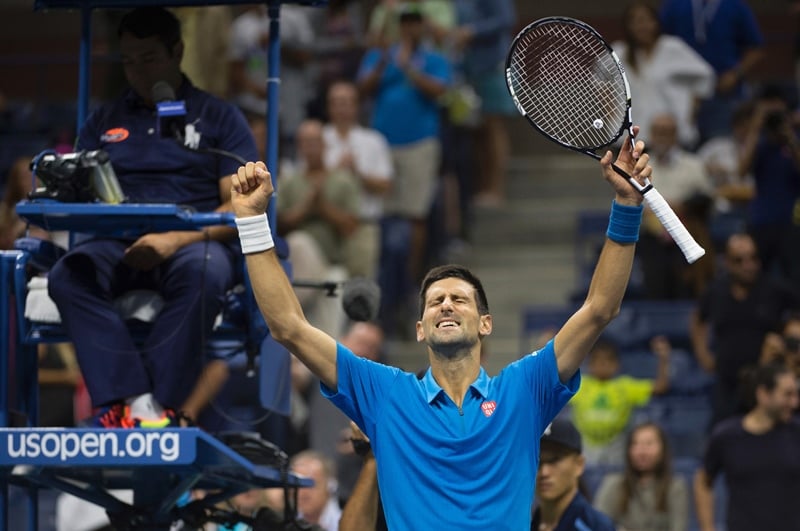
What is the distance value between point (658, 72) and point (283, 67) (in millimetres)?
3245

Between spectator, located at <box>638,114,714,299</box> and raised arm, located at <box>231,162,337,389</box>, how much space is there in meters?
7.58

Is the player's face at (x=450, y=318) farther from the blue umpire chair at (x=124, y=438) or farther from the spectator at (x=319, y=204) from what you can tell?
the spectator at (x=319, y=204)

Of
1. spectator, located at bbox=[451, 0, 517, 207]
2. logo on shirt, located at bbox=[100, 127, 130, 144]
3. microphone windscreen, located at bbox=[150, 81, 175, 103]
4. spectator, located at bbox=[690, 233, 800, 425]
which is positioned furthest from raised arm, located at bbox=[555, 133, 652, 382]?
spectator, located at bbox=[451, 0, 517, 207]

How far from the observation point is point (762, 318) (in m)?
12.3

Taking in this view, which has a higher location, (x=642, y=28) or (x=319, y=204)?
(x=642, y=28)

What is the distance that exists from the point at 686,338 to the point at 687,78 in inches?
99.2

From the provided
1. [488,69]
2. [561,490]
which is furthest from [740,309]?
[561,490]

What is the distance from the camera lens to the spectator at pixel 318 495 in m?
10.3

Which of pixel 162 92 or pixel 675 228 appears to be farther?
pixel 162 92

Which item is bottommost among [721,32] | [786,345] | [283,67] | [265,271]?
[786,345]

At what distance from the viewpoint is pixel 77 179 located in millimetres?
7281

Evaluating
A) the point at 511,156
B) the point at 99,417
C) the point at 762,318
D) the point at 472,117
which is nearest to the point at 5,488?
the point at 99,417

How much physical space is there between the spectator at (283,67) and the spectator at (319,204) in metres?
1.87

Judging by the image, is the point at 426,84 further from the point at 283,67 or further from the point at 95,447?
the point at 95,447
